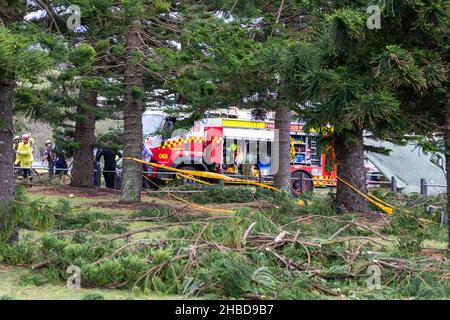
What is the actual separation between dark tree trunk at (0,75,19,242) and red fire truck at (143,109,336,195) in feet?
49.2

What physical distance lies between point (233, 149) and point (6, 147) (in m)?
20.4

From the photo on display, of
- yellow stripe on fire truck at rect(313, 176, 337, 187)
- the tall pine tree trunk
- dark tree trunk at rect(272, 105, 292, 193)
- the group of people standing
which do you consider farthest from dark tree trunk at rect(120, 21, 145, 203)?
yellow stripe on fire truck at rect(313, 176, 337, 187)

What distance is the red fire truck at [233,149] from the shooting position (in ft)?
79.2

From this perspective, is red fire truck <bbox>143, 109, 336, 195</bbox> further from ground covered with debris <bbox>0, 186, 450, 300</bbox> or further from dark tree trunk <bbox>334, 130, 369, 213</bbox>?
ground covered with debris <bbox>0, 186, 450, 300</bbox>

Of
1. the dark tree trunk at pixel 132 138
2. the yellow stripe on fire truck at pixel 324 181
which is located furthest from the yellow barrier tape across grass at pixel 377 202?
the yellow stripe on fire truck at pixel 324 181

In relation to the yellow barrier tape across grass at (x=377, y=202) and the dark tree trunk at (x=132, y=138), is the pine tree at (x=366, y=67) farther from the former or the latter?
the dark tree trunk at (x=132, y=138)

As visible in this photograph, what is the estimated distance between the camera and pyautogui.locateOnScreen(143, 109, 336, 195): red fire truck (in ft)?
79.2

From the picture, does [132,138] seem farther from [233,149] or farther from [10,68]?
[233,149]

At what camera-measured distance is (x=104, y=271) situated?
20.1 feet

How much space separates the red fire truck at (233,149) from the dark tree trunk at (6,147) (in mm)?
14993

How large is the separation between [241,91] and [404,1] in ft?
19.4

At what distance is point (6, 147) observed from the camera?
25.0 ft
